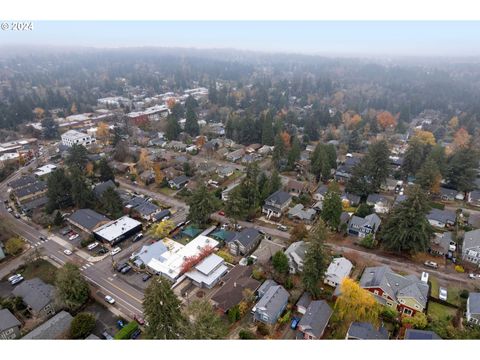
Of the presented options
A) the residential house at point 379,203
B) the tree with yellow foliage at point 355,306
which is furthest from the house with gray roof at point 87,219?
the residential house at point 379,203

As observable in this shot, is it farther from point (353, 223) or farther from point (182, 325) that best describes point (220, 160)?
point (182, 325)

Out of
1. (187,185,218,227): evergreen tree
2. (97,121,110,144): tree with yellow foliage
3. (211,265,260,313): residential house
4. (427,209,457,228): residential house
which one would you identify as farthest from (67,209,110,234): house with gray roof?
(427,209,457,228): residential house

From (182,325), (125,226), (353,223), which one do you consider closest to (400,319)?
(353,223)

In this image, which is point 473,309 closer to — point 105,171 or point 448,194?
point 448,194

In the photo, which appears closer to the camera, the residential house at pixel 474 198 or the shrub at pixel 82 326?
the shrub at pixel 82 326

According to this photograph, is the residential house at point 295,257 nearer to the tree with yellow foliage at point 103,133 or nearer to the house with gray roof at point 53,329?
the house with gray roof at point 53,329
